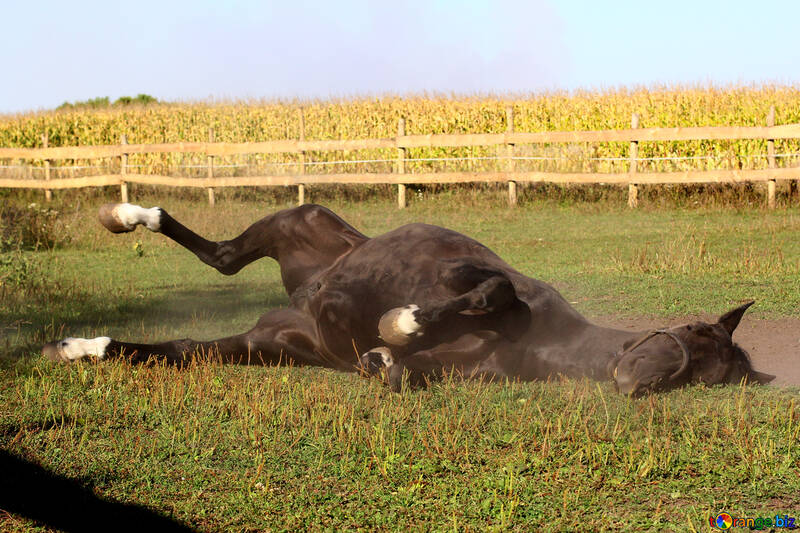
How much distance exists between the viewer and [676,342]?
454 cm

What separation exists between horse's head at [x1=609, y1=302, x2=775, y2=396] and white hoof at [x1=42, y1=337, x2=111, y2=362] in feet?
11.3

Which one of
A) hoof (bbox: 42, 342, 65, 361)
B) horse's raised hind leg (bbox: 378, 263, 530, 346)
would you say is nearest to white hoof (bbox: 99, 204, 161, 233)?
hoof (bbox: 42, 342, 65, 361)

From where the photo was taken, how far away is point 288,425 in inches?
184

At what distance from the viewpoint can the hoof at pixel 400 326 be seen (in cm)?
480

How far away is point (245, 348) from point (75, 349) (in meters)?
1.17

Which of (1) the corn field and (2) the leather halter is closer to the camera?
(2) the leather halter

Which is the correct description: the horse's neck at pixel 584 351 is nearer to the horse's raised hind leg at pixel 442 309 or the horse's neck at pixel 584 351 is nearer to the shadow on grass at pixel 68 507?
the horse's raised hind leg at pixel 442 309

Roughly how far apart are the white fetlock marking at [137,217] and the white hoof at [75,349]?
3.57 feet

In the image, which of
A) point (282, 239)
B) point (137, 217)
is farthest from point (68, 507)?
point (137, 217)

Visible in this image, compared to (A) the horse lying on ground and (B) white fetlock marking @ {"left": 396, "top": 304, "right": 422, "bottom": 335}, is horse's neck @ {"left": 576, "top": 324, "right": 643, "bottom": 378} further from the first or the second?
(B) white fetlock marking @ {"left": 396, "top": 304, "right": 422, "bottom": 335}

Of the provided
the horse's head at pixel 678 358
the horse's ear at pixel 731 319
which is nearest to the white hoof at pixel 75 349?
the horse's head at pixel 678 358

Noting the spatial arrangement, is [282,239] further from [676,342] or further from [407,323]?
[676,342]

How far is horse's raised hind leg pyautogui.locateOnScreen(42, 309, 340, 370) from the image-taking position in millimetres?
5855

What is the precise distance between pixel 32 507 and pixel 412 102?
88.7ft
